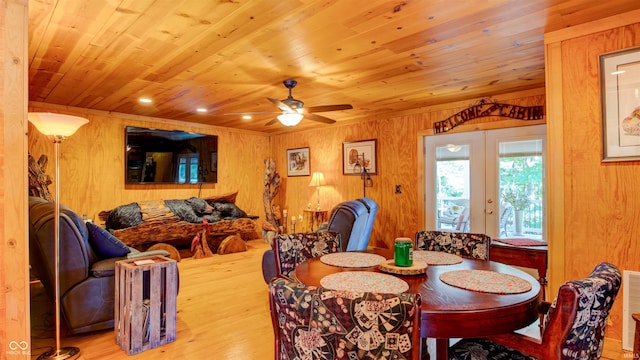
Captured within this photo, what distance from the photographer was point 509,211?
13.0 ft

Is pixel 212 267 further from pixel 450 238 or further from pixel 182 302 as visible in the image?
pixel 450 238

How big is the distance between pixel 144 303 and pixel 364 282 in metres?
1.75

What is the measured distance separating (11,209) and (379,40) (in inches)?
95.6

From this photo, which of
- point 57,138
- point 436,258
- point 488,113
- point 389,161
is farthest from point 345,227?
point 488,113

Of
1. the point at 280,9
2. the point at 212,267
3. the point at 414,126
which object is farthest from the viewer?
the point at 414,126

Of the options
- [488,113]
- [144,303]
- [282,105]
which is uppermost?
[488,113]

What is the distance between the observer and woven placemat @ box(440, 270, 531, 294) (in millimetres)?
1388

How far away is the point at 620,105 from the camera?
209 centimetres

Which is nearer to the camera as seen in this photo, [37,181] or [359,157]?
[37,181]

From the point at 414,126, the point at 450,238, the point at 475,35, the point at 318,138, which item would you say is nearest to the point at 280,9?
the point at 475,35

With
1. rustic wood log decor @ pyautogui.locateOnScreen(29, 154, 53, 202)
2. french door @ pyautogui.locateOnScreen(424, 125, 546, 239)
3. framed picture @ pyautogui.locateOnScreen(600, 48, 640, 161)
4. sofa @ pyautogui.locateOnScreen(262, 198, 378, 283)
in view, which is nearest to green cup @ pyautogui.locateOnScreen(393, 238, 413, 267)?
sofa @ pyautogui.locateOnScreen(262, 198, 378, 283)

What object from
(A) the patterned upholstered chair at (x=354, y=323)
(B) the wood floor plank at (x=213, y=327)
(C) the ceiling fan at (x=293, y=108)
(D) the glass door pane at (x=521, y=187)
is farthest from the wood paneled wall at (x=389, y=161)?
(A) the patterned upholstered chair at (x=354, y=323)

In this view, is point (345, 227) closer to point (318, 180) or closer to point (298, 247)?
point (298, 247)

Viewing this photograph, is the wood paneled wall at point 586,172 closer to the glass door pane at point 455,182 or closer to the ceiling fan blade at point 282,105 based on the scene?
the glass door pane at point 455,182
